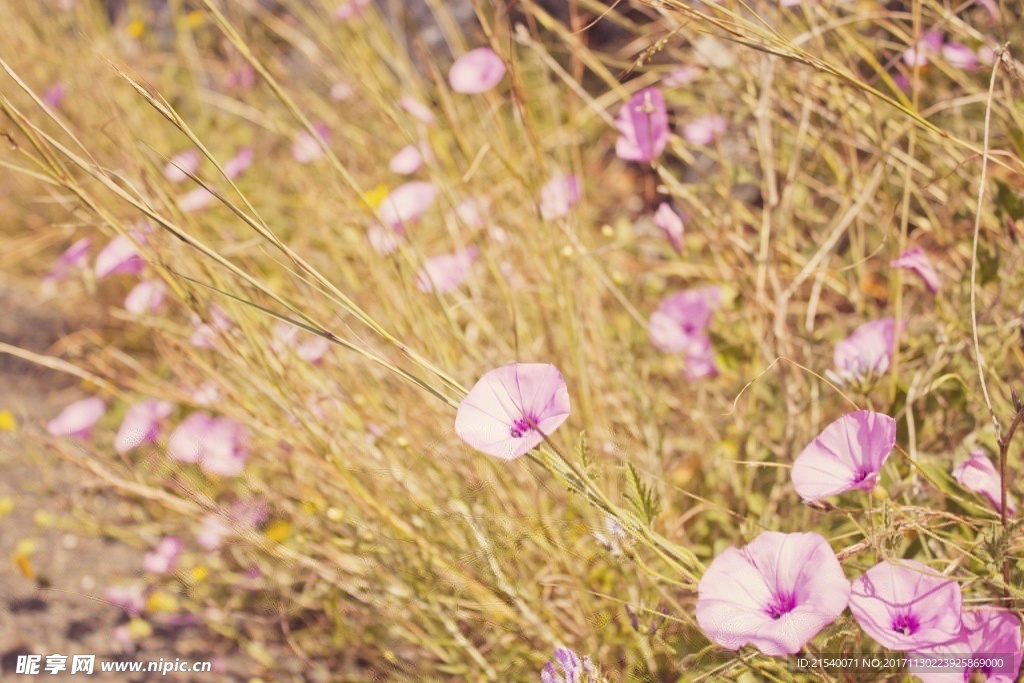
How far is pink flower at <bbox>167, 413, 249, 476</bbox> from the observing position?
0.91m

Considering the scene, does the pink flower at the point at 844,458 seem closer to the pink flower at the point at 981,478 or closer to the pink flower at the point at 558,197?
the pink flower at the point at 981,478

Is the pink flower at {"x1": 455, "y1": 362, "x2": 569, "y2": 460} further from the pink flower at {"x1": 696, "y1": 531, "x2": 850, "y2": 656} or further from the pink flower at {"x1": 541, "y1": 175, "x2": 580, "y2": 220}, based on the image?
the pink flower at {"x1": 541, "y1": 175, "x2": 580, "y2": 220}

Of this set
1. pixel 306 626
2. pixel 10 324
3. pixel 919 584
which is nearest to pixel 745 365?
pixel 919 584

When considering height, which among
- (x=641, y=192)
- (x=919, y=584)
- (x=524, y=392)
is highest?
(x=641, y=192)

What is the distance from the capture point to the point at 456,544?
75cm

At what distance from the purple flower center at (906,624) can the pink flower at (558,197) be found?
0.45 metres

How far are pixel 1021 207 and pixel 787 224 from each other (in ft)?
1.06

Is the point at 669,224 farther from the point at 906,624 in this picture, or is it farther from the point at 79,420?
the point at 79,420

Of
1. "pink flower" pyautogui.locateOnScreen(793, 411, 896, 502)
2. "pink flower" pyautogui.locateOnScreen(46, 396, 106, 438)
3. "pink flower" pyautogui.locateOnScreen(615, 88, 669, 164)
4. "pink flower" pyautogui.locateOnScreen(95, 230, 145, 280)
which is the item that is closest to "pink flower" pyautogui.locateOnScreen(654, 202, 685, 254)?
"pink flower" pyautogui.locateOnScreen(615, 88, 669, 164)

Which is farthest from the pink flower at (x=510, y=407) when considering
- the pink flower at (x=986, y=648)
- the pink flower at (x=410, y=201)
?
the pink flower at (x=410, y=201)

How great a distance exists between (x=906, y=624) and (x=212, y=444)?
0.76 meters

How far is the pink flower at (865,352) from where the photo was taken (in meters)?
0.68

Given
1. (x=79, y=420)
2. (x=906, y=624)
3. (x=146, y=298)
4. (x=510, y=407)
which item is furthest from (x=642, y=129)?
(x=79, y=420)

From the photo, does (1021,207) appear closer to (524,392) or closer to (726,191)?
(726,191)
